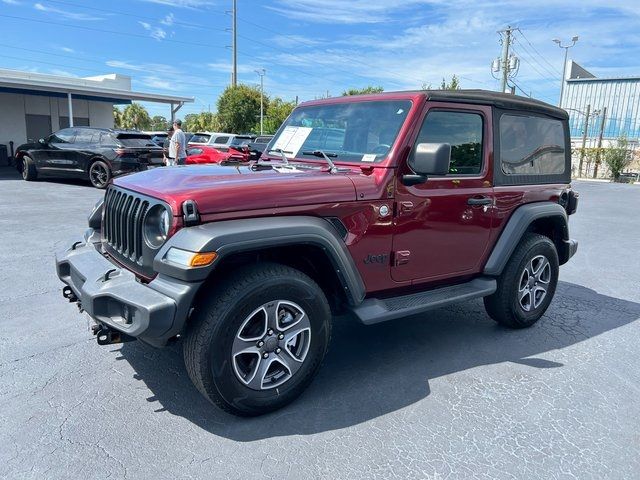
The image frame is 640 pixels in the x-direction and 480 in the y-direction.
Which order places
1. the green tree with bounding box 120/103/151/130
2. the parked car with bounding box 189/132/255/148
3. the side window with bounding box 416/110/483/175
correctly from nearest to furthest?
the side window with bounding box 416/110/483/175 < the parked car with bounding box 189/132/255/148 < the green tree with bounding box 120/103/151/130

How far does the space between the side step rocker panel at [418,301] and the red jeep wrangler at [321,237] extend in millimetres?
13

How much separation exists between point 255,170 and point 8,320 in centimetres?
253

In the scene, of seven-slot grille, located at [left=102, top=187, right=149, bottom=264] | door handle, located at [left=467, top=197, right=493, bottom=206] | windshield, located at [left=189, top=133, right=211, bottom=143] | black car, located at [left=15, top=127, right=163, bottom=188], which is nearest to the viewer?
seven-slot grille, located at [left=102, top=187, right=149, bottom=264]

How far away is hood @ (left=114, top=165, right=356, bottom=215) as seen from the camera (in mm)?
2652

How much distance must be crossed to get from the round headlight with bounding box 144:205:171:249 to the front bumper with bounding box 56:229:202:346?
0.72 ft

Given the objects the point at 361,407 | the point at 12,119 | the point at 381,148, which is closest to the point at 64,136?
the point at 12,119

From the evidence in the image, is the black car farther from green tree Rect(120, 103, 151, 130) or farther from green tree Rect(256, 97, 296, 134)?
green tree Rect(120, 103, 151, 130)

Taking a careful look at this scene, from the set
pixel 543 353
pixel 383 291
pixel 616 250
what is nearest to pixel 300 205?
pixel 383 291

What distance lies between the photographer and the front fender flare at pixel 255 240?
2494mm

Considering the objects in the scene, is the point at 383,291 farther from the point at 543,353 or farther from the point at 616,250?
the point at 616,250

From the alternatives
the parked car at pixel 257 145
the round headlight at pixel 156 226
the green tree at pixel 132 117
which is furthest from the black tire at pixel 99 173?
the green tree at pixel 132 117

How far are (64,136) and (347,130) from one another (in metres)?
12.1

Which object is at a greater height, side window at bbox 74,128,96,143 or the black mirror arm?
side window at bbox 74,128,96,143

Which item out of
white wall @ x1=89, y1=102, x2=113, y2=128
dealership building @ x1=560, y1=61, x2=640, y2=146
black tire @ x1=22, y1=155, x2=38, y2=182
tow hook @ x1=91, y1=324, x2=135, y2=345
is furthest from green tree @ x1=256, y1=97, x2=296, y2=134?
dealership building @ x1=560, y1=61, x2=640, y2=146
